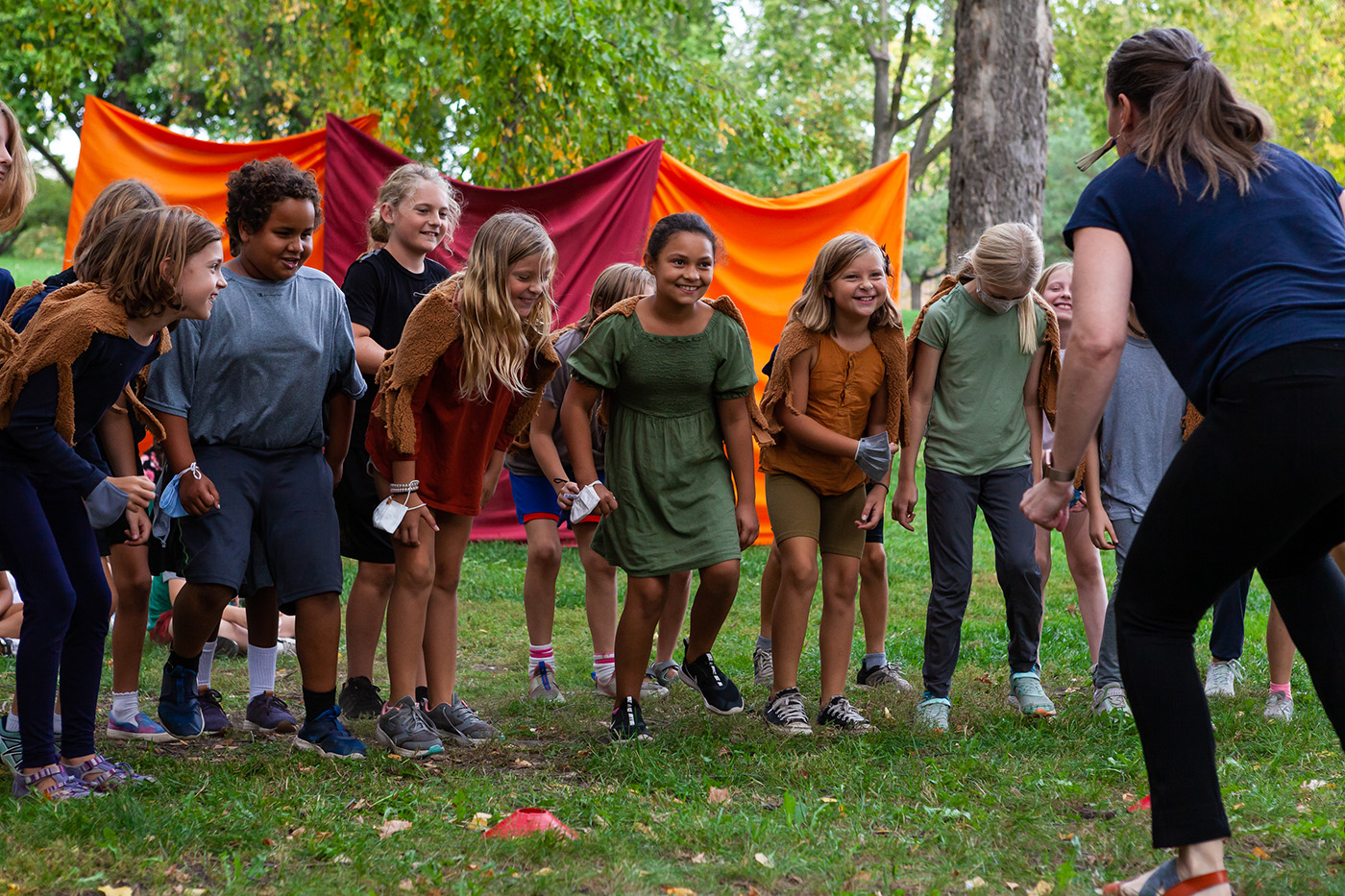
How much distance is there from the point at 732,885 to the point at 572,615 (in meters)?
4.57

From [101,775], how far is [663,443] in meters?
2.12

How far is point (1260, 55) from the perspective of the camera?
2245cm

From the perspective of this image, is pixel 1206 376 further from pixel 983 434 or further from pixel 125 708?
pixel 125 708

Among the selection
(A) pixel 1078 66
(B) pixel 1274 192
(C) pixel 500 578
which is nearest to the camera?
(B) pixel 1274 192

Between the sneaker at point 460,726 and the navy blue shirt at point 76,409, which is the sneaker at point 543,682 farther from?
the navy blue shirt at point 76,409

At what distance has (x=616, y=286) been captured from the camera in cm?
549

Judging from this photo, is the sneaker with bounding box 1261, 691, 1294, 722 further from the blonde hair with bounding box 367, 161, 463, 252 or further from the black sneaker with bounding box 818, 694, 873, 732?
the blonde hair with bounding box 367, 161, 463, 252

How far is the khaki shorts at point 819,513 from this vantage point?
4.67m

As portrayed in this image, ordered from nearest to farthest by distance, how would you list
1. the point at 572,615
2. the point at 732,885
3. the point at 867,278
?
the point at 732,885 → the point at 867,278 → the point at 572,615

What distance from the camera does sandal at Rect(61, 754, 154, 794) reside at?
354 cm

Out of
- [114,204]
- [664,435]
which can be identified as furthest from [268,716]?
[114,204]

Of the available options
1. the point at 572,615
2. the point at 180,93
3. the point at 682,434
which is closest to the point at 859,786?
the point at 682,434

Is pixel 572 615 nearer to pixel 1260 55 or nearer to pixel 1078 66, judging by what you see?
pixel 1078 66

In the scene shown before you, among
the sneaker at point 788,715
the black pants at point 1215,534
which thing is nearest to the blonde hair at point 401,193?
the sneaker at point 788,715
